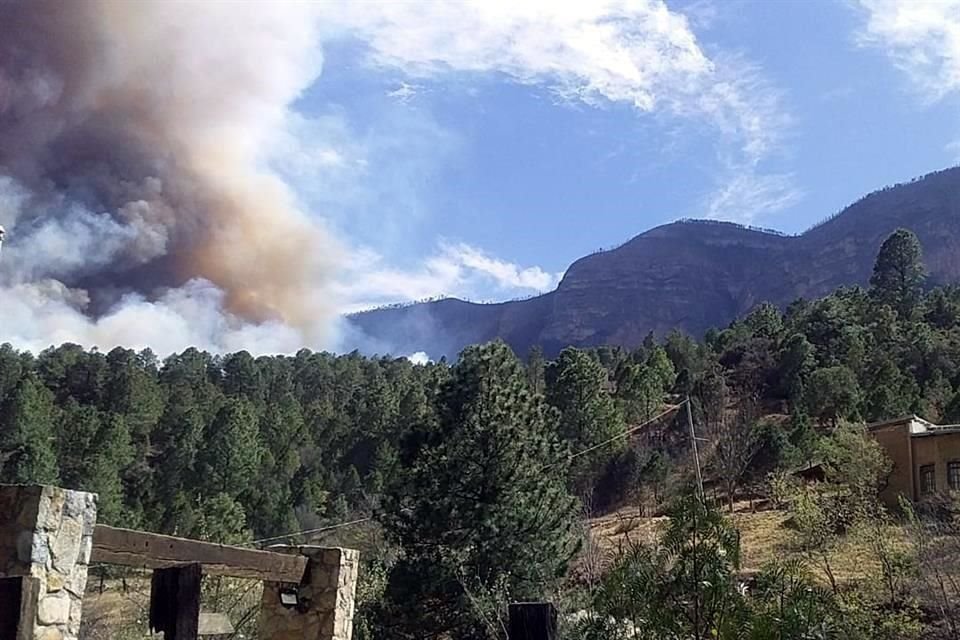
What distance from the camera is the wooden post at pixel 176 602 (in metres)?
4.13

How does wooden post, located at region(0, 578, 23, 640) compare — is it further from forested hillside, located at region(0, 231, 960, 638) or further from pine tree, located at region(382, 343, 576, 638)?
pine tree, located at region(382, 343, 576, 638)

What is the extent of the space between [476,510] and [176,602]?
9.23 m

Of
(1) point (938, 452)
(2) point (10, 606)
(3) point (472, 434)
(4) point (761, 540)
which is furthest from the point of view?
(1) point (938, 452)

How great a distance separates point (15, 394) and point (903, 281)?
122ft

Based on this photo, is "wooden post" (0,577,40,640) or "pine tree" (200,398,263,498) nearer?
"wooden post" (0,577,40,640)

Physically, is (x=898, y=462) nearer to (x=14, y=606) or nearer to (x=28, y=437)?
(x=14, y=606)

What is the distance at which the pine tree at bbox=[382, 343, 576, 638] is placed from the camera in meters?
12.8

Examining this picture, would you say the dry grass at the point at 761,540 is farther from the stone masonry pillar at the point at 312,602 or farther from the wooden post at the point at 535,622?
the wooden post at the point at 535,622

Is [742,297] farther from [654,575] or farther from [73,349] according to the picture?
[654,575]

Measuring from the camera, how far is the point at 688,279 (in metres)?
117

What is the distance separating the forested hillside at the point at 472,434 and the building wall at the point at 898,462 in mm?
1199

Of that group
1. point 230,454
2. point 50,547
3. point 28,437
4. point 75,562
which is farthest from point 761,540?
point 28,437

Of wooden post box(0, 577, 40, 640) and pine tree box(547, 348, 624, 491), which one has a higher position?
pine tree box(547, 348, 624, 491)

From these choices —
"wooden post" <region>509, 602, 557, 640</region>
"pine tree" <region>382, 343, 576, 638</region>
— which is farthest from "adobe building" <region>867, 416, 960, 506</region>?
"wooden post" <region>509, 602, 557, 640</region>
